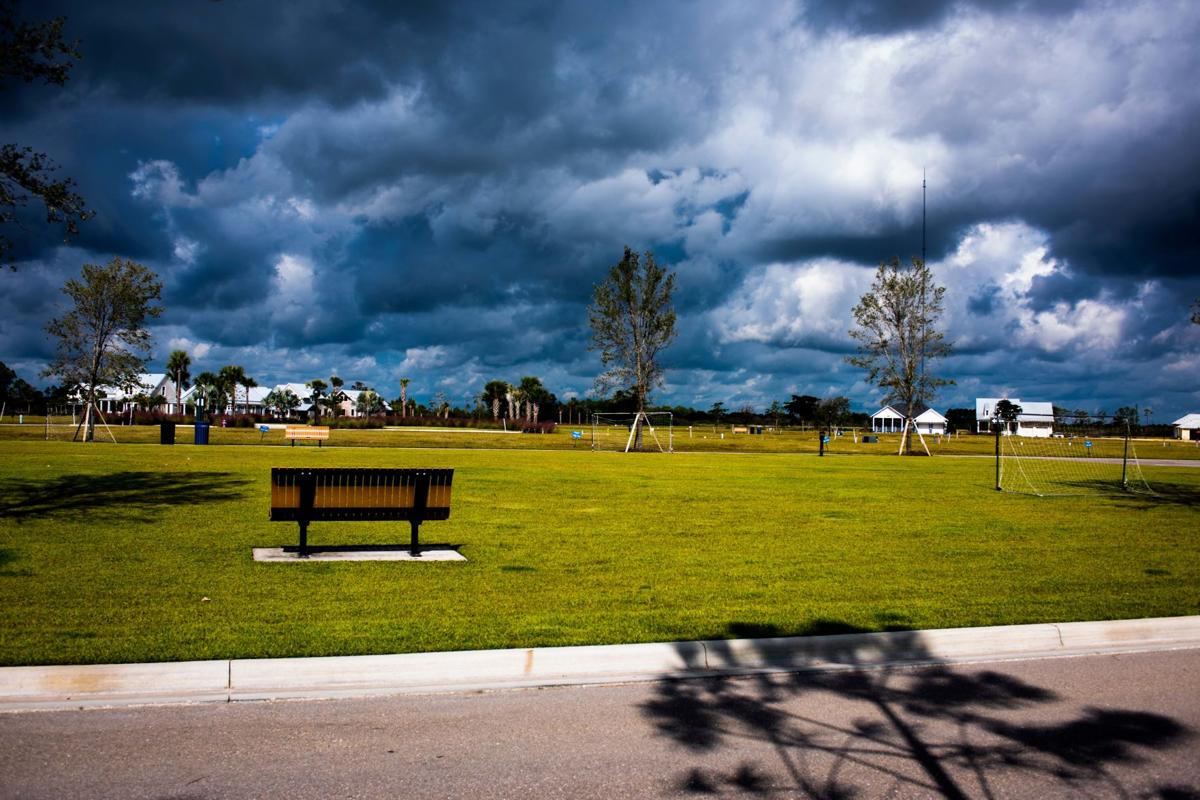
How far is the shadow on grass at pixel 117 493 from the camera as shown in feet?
46.3

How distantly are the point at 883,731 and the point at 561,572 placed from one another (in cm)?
505

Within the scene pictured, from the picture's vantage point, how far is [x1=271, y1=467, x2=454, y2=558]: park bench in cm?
1028

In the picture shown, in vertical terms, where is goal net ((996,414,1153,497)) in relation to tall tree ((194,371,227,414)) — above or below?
below

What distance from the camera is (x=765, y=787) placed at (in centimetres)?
431

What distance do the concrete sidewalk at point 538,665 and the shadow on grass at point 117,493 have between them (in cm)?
847

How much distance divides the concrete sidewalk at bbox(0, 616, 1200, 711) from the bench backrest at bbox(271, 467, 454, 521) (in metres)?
4.49

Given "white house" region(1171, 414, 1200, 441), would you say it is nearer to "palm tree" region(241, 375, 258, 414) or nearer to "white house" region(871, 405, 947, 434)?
"white house" region(871, 405, 947, 434)

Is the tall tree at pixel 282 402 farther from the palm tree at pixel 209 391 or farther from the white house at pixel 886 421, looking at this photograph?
the white house at pixel 886 421

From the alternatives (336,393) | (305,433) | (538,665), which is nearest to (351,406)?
(336,393)

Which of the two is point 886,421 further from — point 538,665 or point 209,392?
point 538,665

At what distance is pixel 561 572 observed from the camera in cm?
971

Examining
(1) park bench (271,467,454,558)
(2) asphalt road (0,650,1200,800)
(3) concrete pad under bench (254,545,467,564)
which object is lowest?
(2) asphalt road (0,650,1200,800)

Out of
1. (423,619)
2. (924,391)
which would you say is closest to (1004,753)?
(423,619)

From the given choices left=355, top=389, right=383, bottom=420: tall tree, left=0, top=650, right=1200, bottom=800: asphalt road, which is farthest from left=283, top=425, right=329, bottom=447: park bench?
left=355, top=389, right=383, bottom=420: tall tree
